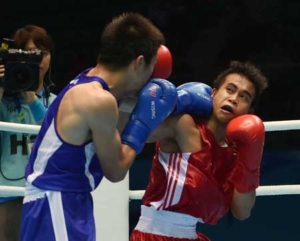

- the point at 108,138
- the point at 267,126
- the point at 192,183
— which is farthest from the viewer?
the point at 267,126

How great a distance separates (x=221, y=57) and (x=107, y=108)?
3895mm

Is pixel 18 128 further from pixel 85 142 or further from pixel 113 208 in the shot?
pixel 85 142

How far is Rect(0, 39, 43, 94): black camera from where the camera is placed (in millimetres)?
2254

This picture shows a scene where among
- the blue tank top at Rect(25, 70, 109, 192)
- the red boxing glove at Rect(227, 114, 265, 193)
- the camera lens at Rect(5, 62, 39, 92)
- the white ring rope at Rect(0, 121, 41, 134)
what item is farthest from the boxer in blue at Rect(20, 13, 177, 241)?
the camera lens at Rect(5, 62, 39, 92)

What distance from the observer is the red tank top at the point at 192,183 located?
183 cm

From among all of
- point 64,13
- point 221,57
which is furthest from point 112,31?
point 64,13

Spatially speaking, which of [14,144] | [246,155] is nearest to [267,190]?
[246,155]

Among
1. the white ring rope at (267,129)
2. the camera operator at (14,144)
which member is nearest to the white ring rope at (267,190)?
the white ring rope at (267,129)

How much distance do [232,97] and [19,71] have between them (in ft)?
2.44

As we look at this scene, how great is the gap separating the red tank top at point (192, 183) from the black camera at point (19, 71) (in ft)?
1.90

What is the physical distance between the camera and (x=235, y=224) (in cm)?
349

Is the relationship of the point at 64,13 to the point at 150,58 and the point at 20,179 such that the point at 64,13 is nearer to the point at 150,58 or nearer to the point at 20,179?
the point at 20,179

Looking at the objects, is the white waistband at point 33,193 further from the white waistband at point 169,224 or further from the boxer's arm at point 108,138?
the white waistband at point 169,224

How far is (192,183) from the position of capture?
183 cm
